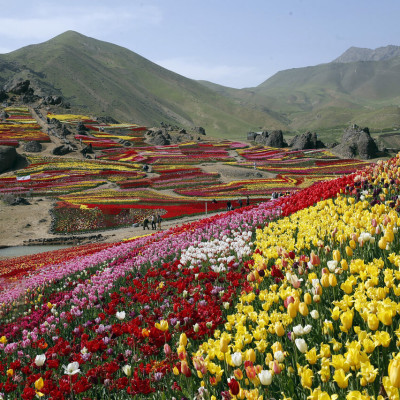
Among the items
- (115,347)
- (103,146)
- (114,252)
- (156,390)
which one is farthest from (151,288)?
(103,146)

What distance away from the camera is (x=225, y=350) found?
9.93 feet

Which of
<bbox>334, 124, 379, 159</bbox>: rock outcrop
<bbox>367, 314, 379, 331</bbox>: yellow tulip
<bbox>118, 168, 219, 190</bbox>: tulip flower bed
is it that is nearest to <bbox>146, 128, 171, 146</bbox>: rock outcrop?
<bbox>118, 168, 219, 190</bbox>: tulip flower bed

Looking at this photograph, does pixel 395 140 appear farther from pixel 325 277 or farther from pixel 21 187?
pixel 325 277

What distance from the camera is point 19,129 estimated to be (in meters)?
90.1

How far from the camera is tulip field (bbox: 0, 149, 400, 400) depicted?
2.66 m

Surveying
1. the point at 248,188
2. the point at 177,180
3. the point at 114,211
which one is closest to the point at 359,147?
the point at 248,188

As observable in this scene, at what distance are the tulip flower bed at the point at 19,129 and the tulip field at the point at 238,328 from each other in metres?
79.1

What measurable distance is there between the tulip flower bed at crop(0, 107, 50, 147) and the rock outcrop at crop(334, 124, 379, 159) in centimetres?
6636

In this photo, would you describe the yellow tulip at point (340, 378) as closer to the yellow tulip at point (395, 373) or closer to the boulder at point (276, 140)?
the yellow tulip at point (395, 373)

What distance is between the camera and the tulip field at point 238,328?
2662mm

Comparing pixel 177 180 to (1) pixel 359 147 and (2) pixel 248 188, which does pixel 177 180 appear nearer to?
(2) pixel 248 188

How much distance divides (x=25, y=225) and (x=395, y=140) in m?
119

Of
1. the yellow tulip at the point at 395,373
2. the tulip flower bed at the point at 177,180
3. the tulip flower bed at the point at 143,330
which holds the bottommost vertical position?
the tulip flower bed at the point at 177,180

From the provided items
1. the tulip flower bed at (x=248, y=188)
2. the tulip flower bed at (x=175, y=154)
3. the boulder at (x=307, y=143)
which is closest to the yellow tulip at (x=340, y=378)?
the tulip flower bed at (x=248, y=188)
